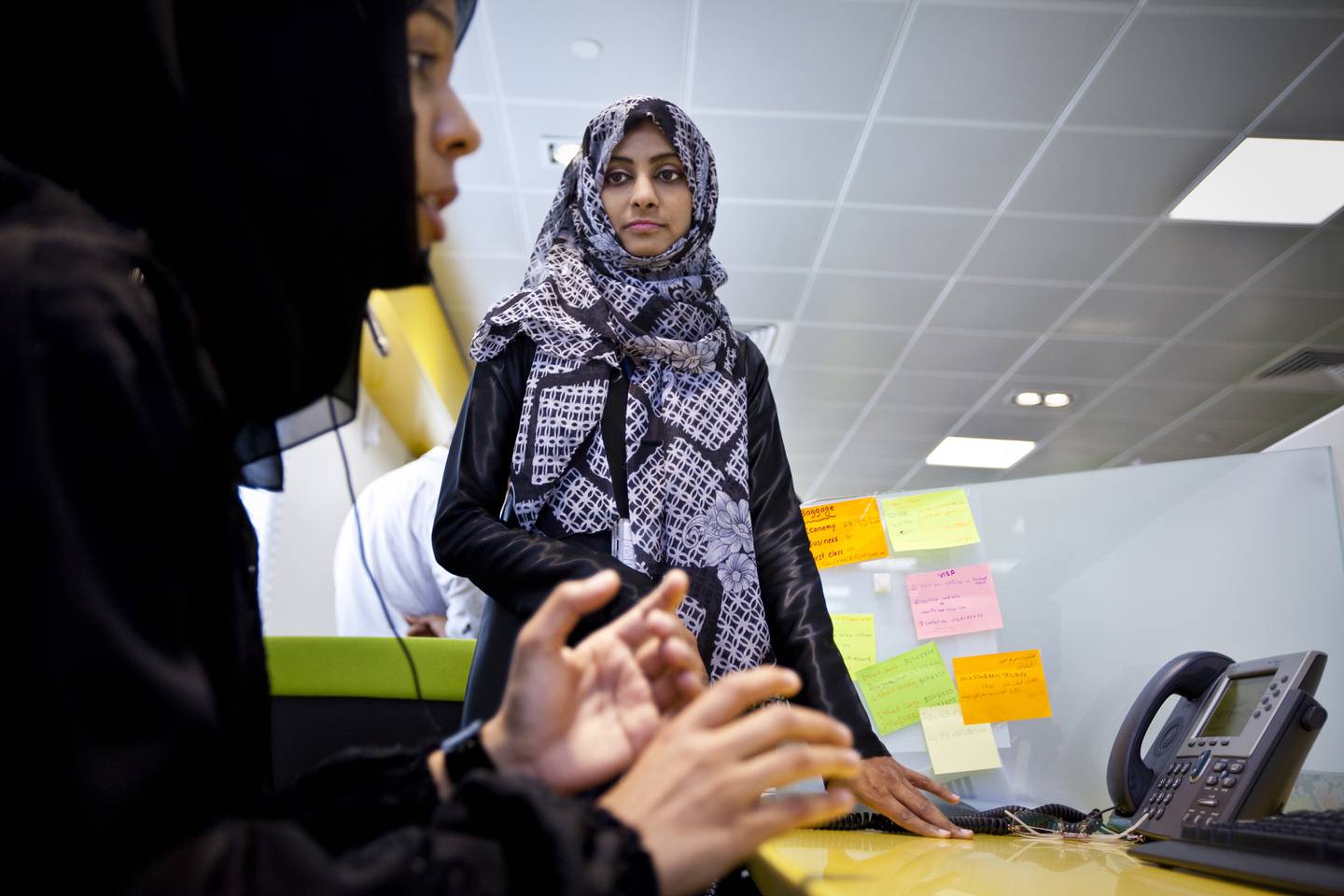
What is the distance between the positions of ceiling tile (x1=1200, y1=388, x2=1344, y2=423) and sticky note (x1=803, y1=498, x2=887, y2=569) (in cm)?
516

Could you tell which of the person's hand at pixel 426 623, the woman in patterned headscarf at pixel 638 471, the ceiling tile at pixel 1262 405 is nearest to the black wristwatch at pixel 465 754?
the woman in patterned headscarf at pixel 638 471

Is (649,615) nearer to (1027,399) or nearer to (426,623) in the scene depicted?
(426,623)

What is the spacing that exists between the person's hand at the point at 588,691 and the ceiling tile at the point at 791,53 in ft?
9.76

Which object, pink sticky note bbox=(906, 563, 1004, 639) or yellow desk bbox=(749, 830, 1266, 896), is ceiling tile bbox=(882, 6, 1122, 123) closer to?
pink sticky note bbox=(906, 563, 1004, 639)

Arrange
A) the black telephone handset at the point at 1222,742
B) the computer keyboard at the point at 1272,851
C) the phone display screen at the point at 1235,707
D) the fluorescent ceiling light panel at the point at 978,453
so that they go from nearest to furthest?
1. the computer keyboard at the point at 1272,851
2. the black telephone handset at the point at 1222,742
3. the phone display screen at the point at 1235,707
4. the fluorescent ceiling light panel at the point at 978,453

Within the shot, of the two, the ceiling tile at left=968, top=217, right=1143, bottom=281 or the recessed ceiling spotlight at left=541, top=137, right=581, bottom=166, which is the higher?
the recessed ceiling spotlight at left=541, top=137, right=581, bottom=166

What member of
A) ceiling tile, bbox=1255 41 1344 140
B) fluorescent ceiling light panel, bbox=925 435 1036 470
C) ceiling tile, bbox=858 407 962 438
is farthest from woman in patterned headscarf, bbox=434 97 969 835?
fluorescent ceiling light panel, bbox=925 435 1036 470

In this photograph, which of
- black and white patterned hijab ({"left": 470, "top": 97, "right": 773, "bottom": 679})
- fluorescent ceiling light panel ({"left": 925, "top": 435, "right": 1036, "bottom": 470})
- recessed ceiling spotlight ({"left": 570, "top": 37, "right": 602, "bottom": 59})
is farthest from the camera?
fluorescent ceiling light panel ({"left": 925, "top": 435, "right": 1036, "bottom": 470})

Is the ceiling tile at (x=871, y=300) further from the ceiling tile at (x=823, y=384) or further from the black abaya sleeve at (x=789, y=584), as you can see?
the black abaya sleeve at (x=789, y=584)

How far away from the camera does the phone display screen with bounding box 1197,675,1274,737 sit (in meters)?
1.00

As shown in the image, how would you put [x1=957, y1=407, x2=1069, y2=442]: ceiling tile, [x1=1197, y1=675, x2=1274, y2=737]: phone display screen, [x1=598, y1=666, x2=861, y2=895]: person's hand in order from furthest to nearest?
[x1=957, y1=407, x2=1069, y2=442]: ceiling tile → [x1=1197, y1=675, x2=1274, y2=737]: phone display screen → [x1=598, y1=666, x2=861, y2=895]: person's hand

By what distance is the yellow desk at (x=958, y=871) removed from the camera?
631 mm

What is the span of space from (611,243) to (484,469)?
408 millimetres

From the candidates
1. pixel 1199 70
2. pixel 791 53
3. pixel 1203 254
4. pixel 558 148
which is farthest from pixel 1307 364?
pixel 558 148
